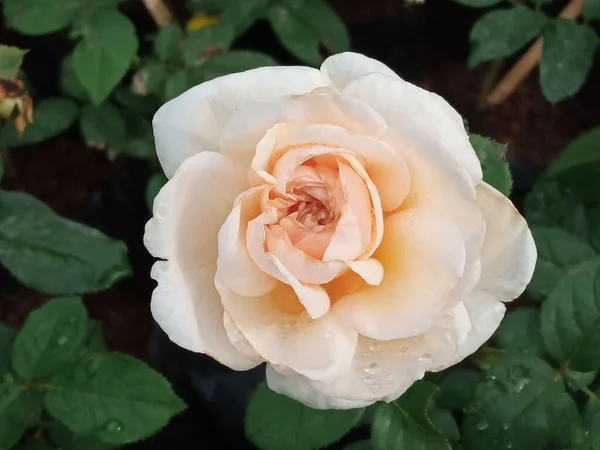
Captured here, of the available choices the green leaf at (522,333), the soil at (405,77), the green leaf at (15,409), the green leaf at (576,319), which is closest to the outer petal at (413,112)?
the green leaf at (576,319)

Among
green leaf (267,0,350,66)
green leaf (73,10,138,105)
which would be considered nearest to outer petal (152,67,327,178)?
green leaf (73,10,138,105)

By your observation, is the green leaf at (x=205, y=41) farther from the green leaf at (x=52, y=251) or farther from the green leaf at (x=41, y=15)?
the green leaf at (x=52, y=251)

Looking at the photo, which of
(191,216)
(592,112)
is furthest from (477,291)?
(592,112)

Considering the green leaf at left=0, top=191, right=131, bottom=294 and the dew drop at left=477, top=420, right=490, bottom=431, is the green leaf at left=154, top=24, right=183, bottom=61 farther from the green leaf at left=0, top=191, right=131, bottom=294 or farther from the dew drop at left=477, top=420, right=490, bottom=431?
the dew drop at left=477, top=420, right=490, bottom=431

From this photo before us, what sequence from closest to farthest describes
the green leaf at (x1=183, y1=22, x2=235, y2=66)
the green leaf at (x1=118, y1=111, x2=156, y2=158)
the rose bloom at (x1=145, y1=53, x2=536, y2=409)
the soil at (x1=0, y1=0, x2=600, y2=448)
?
the rose bloom at (x1=145, y1=53, x2=536, y2=409) → the green leaf at (x1=183, y1=22, x2=235, y2=66) → the green leaf at (x1=118, y1=111, x2=156, y2=158) → the soil at (x1=0, y1=0, x2=600, y2=448)

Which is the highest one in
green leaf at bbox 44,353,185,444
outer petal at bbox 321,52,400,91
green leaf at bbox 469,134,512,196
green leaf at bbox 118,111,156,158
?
outer petal at bbox 321,52,400,91

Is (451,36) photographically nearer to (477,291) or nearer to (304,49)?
(304,49)

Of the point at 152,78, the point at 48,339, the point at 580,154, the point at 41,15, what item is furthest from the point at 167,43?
the point at 580,154
